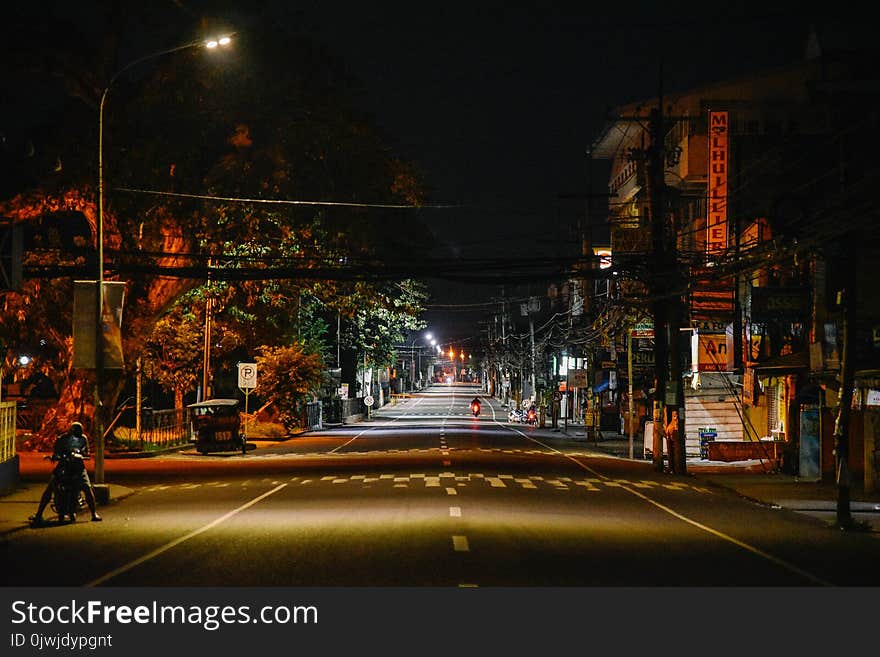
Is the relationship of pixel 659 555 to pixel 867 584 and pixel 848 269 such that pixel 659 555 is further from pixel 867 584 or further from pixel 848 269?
pixel 848 269

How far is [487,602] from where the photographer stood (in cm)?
1206

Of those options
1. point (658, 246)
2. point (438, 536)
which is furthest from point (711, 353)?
point (438, 536)

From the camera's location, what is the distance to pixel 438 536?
18094 millimetres

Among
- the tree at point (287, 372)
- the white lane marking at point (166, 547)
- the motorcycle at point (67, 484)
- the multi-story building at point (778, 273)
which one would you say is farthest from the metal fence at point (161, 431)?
the motorcycle at point (67, 484)

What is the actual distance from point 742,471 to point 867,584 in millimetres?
25449

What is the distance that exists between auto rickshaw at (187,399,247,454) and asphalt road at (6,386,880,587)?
12.4 m

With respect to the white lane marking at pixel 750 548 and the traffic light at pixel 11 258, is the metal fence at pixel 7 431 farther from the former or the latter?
the white lane marking at pixel 750 548

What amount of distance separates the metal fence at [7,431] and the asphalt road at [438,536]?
3.56 metres

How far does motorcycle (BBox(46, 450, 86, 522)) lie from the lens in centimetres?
2214

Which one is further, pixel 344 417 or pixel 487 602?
pixel 344 417

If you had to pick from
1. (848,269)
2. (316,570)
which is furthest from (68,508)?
(848,269)

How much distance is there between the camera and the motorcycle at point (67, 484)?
22.1 metres

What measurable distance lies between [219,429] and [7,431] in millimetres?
18631

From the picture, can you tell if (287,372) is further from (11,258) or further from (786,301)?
(11,258)
